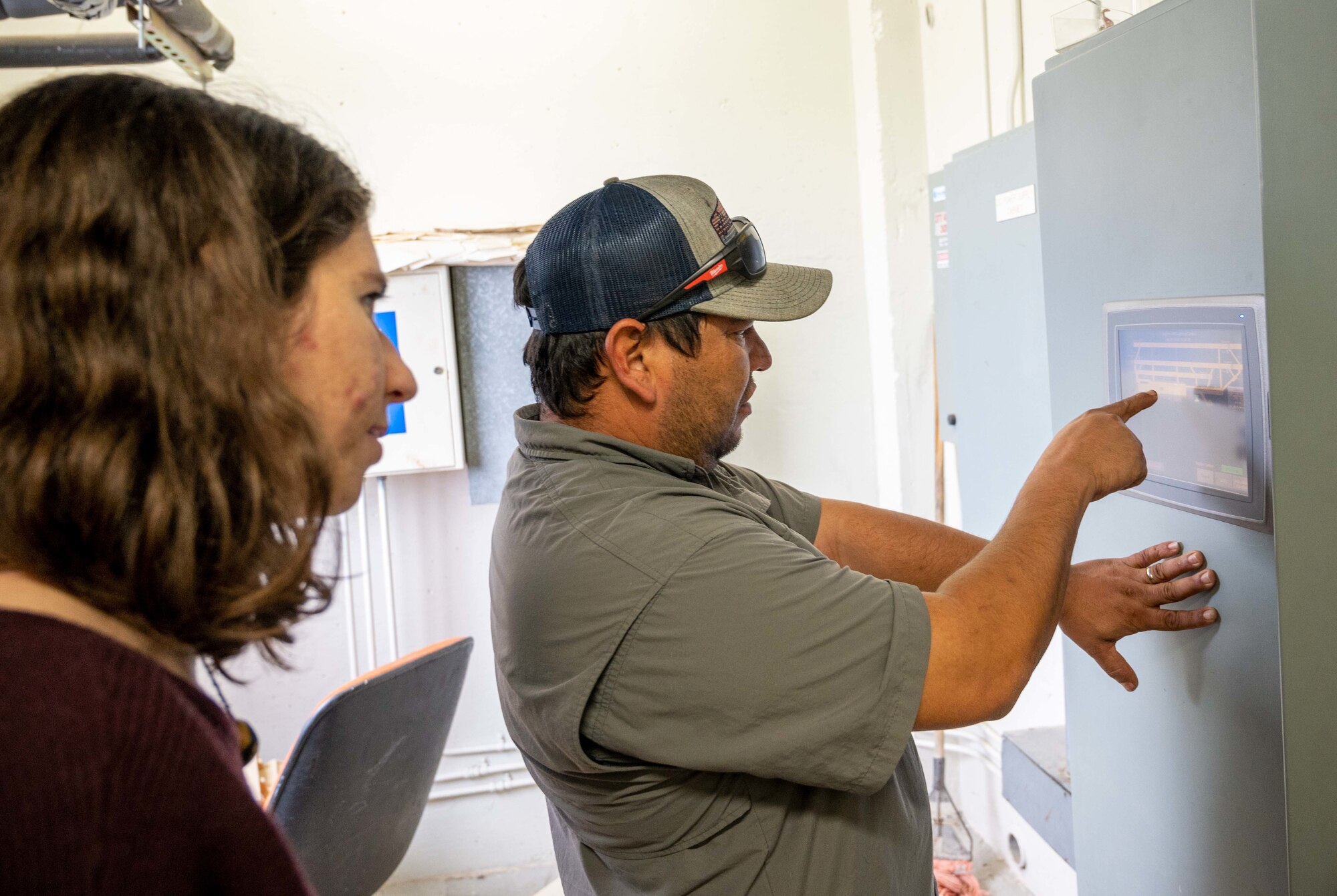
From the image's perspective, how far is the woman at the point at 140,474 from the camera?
393 mm

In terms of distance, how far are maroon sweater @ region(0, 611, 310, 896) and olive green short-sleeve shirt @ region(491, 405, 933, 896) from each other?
412mm

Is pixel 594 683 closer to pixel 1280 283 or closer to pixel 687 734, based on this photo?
pixel 687 734

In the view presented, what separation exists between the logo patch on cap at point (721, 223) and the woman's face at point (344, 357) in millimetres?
485

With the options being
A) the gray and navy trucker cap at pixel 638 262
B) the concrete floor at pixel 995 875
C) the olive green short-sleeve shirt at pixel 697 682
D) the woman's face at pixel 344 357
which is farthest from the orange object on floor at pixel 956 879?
the woman's face at pixel 344 357

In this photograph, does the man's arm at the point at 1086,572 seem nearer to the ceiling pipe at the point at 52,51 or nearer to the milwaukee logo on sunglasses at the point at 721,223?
the milwaukee logo on sunglasses at the point at 721,223

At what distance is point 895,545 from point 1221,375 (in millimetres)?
494

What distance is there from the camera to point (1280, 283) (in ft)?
2.54

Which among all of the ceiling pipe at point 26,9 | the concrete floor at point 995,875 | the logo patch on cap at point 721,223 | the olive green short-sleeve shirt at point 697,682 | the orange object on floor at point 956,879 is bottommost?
the concrete floor at point 995,875

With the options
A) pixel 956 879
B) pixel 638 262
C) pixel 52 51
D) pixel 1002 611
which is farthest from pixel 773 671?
pixel 956 879

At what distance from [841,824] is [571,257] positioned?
631 mm

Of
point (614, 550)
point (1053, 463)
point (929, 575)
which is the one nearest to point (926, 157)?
point (929, 575)

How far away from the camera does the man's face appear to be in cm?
98

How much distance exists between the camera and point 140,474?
446mm

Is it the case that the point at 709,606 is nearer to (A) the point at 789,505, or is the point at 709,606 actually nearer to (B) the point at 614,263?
(B) the point at 614,263
